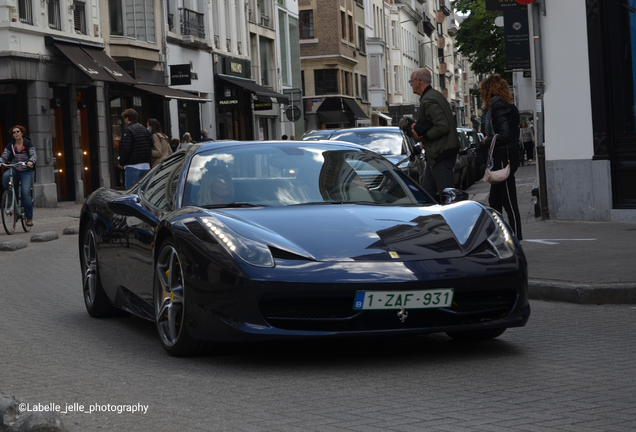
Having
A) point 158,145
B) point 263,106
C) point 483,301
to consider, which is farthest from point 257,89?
point 483,301

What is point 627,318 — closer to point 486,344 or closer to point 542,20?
point 486,344

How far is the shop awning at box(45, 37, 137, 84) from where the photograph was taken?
27.2 m

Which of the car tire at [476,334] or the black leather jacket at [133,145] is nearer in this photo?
the car tire at [476,334]

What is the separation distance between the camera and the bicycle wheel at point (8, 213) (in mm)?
17156

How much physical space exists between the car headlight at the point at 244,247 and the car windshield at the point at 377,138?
504 inches

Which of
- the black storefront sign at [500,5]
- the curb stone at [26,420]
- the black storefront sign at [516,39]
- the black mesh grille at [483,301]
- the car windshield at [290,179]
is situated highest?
the black storefront sign at [500,5]

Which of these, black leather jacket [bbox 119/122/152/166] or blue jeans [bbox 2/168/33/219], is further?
black leather jacket [bbox 119/122/152/166]

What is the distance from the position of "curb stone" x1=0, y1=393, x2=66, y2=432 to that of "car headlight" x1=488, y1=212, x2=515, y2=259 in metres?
2.58

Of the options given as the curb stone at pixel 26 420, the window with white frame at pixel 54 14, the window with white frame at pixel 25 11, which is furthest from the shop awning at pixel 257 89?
the curb stone at pixel 26 420

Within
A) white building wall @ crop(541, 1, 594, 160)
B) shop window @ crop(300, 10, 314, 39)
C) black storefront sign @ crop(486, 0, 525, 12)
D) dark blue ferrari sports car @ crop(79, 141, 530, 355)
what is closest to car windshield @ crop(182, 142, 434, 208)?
dark blue ferrari sports car @ crop(79, 141, 530, 355)

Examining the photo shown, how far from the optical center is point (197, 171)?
21.2ft

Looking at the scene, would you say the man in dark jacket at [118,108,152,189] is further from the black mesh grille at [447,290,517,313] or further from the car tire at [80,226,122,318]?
the black mesh grille at [447,290,517,313]

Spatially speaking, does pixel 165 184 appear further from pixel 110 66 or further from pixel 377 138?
pixel 110 66

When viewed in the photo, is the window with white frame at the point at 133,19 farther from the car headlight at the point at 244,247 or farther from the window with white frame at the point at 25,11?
the car headlight at the point at 244,247
